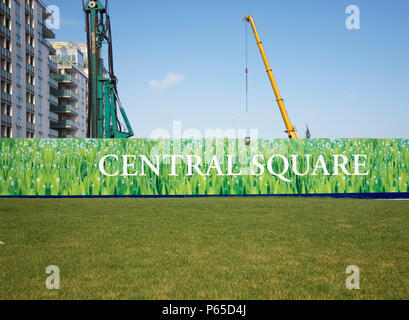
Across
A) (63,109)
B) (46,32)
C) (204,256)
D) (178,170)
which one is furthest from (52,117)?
(204,256)

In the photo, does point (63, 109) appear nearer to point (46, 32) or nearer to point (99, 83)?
point (46, 32)

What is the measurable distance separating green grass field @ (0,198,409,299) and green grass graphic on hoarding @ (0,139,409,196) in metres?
7.40

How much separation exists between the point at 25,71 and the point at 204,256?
52035 mm

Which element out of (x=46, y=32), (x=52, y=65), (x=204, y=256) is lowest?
(x=204, y=256)

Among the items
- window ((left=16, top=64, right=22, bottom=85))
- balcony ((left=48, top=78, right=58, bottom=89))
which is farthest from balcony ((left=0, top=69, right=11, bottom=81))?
balcony ((left=48, top=78, right=58, bottom=89))

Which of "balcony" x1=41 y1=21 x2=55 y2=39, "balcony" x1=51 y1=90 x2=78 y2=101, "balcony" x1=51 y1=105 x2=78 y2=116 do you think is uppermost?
"balcony" x1=41 y1=21 x2=55 y2=39

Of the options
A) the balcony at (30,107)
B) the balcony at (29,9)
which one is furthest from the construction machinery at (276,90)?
the balcony at (29,9)

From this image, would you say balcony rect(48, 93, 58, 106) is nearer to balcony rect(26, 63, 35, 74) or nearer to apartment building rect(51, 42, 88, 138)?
apartment building rect(51, 42, 88, 138)

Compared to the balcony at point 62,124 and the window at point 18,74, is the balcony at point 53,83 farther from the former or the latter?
the window at point 18,74

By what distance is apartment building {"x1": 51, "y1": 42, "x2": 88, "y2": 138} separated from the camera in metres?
65.8

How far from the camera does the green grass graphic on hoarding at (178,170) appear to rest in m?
18.5

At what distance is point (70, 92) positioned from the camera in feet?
219
